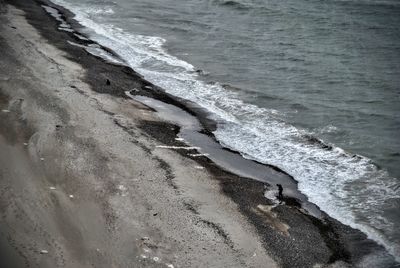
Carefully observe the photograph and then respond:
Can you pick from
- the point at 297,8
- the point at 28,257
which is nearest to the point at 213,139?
the point at 28,257

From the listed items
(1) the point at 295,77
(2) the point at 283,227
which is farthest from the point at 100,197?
(1) the point at 295,77

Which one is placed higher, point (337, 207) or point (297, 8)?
point (297, 8)

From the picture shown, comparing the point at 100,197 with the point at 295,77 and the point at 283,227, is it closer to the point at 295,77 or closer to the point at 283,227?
the point at 283,227

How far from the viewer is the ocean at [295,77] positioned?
607 inches

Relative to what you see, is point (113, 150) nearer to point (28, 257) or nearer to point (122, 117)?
point (122, 117)

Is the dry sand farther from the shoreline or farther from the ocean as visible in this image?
the ocean

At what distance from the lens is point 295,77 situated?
84.7ft

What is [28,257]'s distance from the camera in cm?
965

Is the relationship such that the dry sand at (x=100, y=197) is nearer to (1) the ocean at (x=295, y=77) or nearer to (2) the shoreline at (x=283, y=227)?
(2) the shoreline at (x=283, y=227)

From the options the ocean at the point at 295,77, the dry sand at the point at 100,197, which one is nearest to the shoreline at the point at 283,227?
the dry sand at the point at 100,197

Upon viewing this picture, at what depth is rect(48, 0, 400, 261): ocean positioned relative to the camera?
15422 mm

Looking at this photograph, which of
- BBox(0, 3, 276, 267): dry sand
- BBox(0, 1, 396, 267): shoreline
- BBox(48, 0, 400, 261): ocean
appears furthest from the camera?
BBox(48, 0, 400, 261): ocean

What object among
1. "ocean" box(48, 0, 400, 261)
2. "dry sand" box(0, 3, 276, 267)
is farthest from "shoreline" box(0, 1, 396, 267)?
"ocean" box(48, 0, 400, 261)

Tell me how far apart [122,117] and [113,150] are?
3063mm
